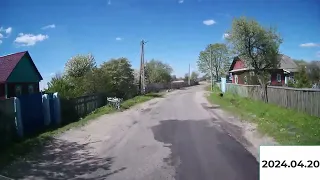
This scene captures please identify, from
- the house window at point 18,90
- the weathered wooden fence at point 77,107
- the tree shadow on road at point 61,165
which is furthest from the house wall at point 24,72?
the tree shadow on road at point 61,165

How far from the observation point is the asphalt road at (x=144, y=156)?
644 cm

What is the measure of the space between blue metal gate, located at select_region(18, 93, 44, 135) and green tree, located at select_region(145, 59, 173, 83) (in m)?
56.3

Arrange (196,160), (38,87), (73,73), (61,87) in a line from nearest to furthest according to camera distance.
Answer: (196,160), (61,87), (38,87), (73,73)

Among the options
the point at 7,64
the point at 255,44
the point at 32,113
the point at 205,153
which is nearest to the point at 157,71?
the point at 255,44

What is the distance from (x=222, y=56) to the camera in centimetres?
7175

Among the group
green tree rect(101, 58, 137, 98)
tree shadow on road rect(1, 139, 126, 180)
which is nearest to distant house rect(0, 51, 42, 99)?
green tree rect(101, 58, 137, 98)

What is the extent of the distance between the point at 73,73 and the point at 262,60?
25.1 meters

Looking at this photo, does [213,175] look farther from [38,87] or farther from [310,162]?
[38,87]

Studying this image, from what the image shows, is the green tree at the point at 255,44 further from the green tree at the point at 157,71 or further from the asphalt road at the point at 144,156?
the green tree at the point at 157,71

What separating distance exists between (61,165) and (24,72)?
15990 millimetres

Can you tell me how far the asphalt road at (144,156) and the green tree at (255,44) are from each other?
13640 mm

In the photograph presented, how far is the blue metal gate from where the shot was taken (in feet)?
37.7

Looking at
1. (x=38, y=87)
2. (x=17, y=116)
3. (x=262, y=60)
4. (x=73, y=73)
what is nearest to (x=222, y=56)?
(x=73, y=73)

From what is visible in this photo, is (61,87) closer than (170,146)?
No
